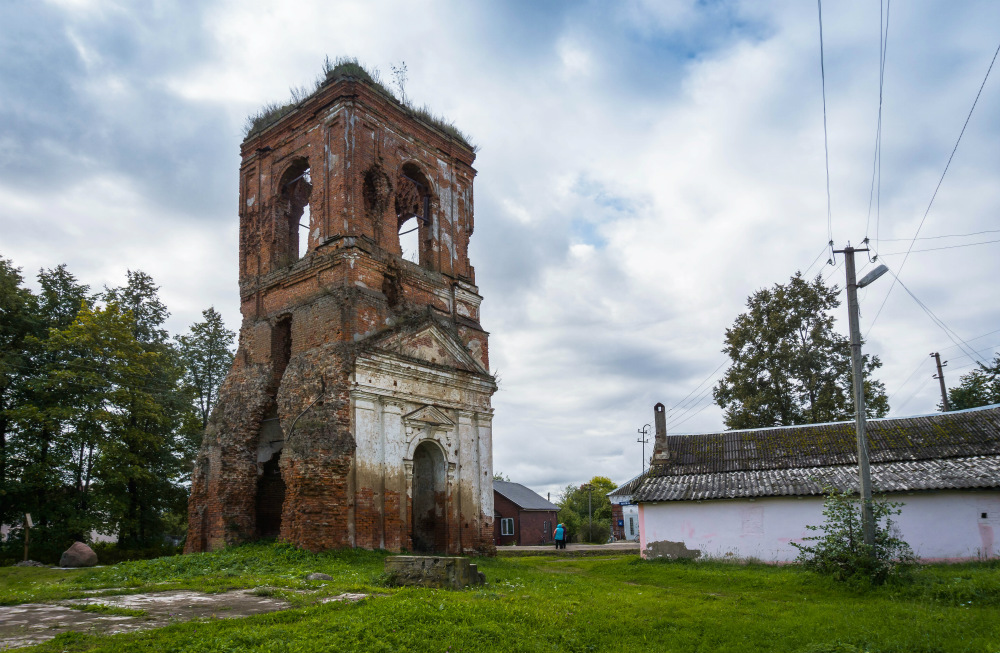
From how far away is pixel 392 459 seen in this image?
1619 cm

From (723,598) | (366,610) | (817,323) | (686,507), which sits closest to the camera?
(366,610)

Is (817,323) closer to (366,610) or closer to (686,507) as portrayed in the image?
(686,507)

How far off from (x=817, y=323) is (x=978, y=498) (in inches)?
529

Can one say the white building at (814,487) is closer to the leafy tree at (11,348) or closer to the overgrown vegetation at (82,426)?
the overgrown vegetation at (82,426)

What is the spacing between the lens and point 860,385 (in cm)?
1335

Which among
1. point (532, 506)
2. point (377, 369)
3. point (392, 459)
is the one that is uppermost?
point (377, 369)

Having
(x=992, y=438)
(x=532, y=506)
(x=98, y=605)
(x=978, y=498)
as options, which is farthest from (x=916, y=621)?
(x=532, y=506)

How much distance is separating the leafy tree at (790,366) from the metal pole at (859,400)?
1560cm

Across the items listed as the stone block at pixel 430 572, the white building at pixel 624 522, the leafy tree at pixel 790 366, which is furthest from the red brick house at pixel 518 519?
the stone block at pixel 430 572

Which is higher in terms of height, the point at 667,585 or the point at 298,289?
the point at 298,289

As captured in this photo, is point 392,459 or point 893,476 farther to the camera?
point 893,476

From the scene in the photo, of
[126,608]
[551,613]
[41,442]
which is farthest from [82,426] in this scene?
[551,613]

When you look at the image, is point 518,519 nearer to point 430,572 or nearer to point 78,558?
point 78,558

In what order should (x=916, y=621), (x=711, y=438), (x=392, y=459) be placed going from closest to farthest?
(x=916, y=621)
(x=392, y=459)
(x=711, y=438)
